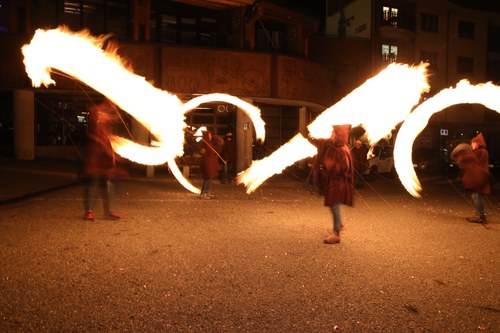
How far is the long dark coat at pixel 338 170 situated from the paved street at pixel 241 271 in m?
0.79

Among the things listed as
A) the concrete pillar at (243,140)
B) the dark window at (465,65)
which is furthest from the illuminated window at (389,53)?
the concrete pillar at (243,140)

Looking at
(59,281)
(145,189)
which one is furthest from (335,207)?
(145,189)

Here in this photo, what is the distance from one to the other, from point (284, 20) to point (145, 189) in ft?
38.5

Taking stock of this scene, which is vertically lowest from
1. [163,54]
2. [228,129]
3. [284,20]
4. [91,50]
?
[228,129]

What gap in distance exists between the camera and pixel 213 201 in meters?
12.1

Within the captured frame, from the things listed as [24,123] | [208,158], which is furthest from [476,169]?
[24,123]

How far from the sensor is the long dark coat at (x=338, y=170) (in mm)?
7445

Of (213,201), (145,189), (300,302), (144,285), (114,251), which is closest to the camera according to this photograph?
(300,302)

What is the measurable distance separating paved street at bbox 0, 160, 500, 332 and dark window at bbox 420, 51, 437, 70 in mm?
29713

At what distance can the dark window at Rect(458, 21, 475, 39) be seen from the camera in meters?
39.1

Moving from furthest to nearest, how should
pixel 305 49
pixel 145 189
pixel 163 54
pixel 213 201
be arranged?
pixel 305 49, pixel 163 54, pixel 145 189, pixel 213 201

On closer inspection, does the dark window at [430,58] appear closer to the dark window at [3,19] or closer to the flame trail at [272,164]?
the flame trail at [272,164]

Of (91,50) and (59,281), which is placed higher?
(91,50)

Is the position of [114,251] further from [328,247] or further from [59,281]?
[328,247]
